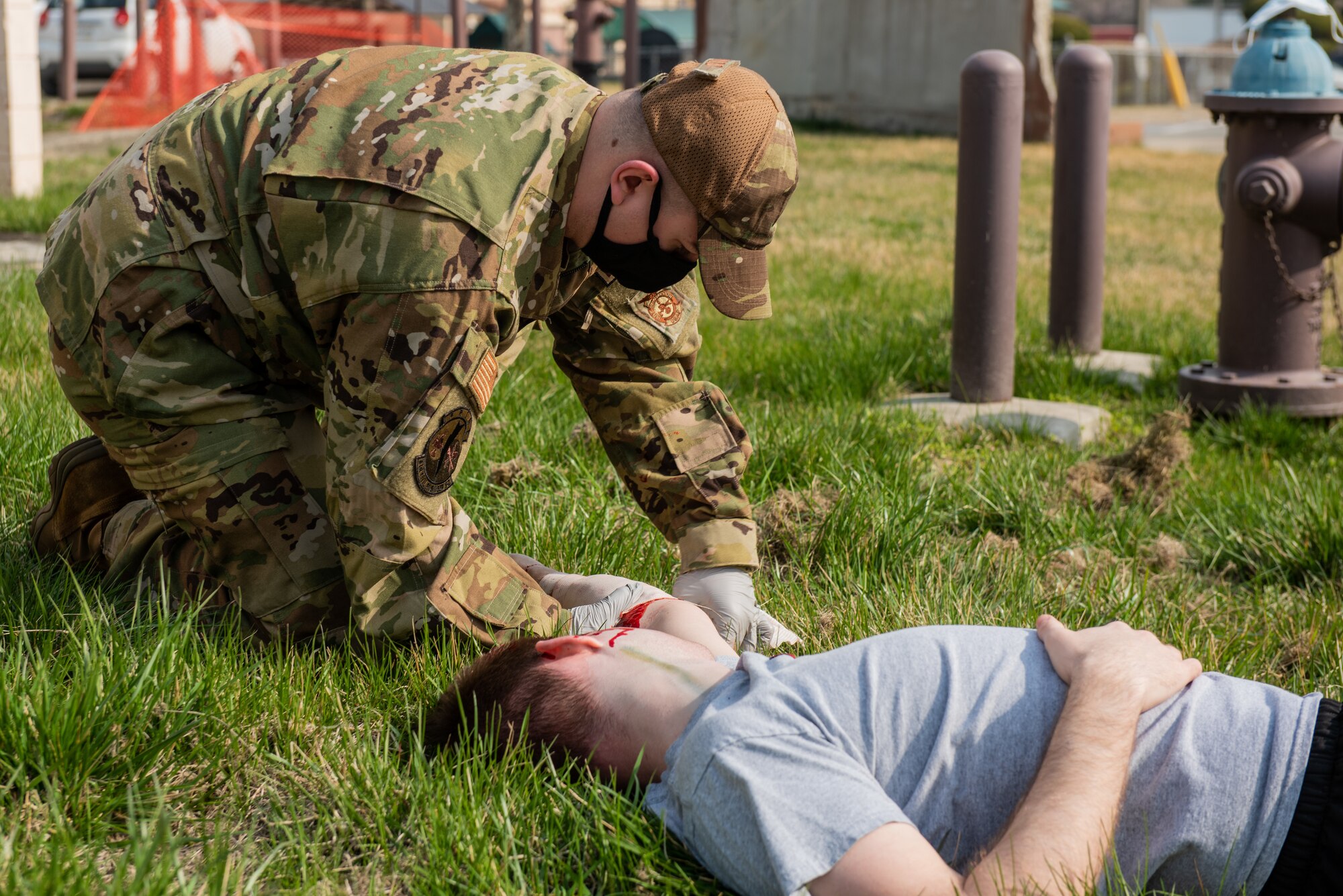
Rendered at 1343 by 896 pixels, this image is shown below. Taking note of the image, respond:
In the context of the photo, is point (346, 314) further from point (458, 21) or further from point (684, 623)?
point (458, 21)

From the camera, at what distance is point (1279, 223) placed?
4484 millimetres

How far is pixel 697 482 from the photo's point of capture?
2.91m

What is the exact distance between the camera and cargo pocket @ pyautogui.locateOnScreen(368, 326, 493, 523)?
2.32 metres

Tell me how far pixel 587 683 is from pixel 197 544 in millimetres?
1037

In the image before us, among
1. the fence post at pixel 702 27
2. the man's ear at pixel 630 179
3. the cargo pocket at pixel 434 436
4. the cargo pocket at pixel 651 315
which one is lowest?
the cargo pocket at pixel 434 436

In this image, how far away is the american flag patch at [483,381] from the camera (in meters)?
2.35

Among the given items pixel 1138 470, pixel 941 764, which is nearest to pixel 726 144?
pixel 941 764

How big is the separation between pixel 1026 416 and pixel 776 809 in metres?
2.87

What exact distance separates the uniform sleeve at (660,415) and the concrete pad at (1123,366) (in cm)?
258

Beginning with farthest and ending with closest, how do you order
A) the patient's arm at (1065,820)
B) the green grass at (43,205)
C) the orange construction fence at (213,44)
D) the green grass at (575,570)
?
the orange construction fence at (213,44) → the green grass at (43,205) → the green grass at (575,570) → the patient's arm at (1065,820)

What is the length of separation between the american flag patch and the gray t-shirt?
674mm

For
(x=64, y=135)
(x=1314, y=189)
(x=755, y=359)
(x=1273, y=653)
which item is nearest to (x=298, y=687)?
(x=1273, y=653)

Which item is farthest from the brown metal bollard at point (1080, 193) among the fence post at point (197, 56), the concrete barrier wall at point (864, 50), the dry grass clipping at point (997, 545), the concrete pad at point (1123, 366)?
the concrete barrier wall at point (864, 50)

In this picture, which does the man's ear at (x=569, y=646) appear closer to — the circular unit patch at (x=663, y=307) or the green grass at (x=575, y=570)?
the green grass at (x=575, y=570)
